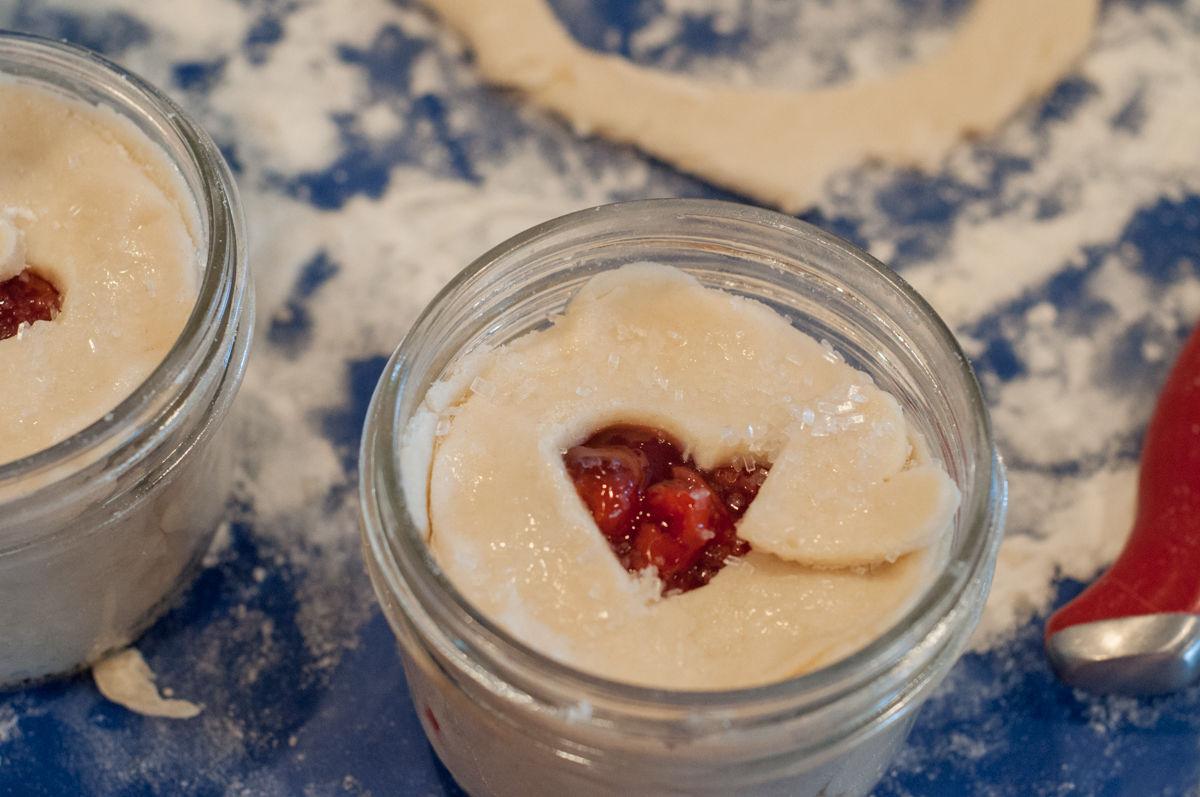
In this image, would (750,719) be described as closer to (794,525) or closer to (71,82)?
(794,525)

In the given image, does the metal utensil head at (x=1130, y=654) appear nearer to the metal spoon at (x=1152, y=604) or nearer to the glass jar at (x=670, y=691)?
the metal spoon at (x=1152, y=604)

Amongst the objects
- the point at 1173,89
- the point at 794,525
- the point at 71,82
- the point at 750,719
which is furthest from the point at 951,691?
the point at 71,82

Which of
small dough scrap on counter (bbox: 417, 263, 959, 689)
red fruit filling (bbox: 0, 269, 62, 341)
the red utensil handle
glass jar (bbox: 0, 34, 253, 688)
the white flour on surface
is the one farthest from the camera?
the white flour on surface

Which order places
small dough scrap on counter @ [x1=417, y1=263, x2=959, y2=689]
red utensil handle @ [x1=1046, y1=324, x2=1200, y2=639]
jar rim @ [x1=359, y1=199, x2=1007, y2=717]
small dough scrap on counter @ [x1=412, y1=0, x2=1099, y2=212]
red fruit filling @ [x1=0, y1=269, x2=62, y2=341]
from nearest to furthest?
jar rim @ [x1=359, y1=199, x2=1007, y2=717] → small dough scrap on counter @ [x1=417, y1=263, x2=959, y2=689] → red fruit filling @ [x1=0, y1=269, x2=62, y2=341] → red utensil handle @ [x1=1046, y1=324, x2=1200, y2=639] → small dough scrap on counter @ [x1=412, y1=0, x2=1099, y2=212]

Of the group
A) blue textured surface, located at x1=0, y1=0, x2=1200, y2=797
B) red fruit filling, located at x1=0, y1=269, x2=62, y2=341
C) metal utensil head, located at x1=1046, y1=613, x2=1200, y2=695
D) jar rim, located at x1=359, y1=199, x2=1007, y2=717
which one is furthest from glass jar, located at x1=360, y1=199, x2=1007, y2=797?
red fruit filling, located at x1=0, y1=269, x2=62, y2=341

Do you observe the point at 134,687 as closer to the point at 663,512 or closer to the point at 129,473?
the point at 129,473

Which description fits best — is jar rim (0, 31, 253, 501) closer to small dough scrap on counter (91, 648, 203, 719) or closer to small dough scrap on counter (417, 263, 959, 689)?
small dough scrap on counter (417, 263, 959, 689)

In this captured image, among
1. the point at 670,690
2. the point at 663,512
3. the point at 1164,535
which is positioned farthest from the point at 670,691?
the point at 1164,535
